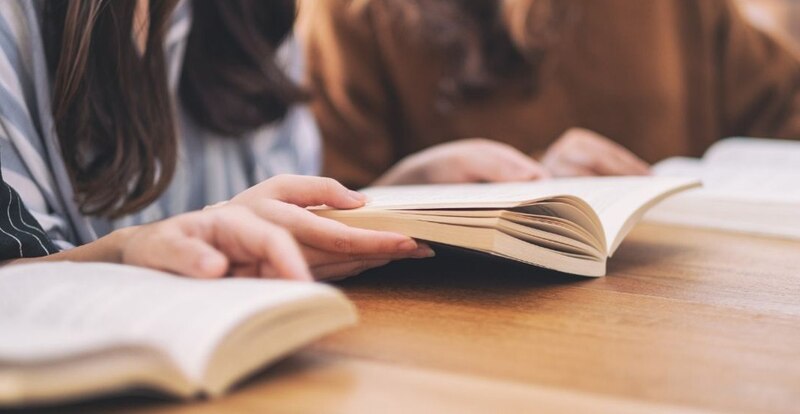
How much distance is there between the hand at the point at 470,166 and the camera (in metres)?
0.93

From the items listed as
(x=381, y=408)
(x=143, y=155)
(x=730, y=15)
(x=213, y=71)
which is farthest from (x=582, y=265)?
(x=730, y=15)

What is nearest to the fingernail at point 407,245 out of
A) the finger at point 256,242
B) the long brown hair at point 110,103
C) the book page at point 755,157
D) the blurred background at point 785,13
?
the finger at point 256,242

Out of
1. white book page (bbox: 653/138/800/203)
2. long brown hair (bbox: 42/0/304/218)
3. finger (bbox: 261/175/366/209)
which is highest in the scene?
long brown hair (bbox: 42/0/304/218)

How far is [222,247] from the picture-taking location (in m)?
0.48

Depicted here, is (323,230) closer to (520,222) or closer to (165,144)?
(520,222)

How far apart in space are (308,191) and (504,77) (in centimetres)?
95

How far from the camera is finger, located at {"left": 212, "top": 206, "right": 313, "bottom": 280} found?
0.46 metres

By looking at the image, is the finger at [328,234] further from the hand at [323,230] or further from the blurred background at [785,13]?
the blurred background at [785,13]

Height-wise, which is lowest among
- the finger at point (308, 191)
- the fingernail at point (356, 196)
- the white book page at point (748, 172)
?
the white book page at point (748, 172)

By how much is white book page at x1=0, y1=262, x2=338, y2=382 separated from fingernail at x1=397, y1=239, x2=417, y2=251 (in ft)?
0.46

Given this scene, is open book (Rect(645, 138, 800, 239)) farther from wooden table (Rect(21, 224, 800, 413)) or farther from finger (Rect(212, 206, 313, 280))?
finger (Rect(212, 206, 313, 280))

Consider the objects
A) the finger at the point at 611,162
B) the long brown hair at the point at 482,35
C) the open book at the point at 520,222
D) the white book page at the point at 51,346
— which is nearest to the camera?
the white book page at the point at 51,346


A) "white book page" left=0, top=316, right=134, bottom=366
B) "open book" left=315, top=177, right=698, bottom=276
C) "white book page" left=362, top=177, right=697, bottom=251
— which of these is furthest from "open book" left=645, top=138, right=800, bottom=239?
"white book page" left=0, top=316, right=134, bottom=366

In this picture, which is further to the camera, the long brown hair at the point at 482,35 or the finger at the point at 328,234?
the long brown hair at the point at 482,35
